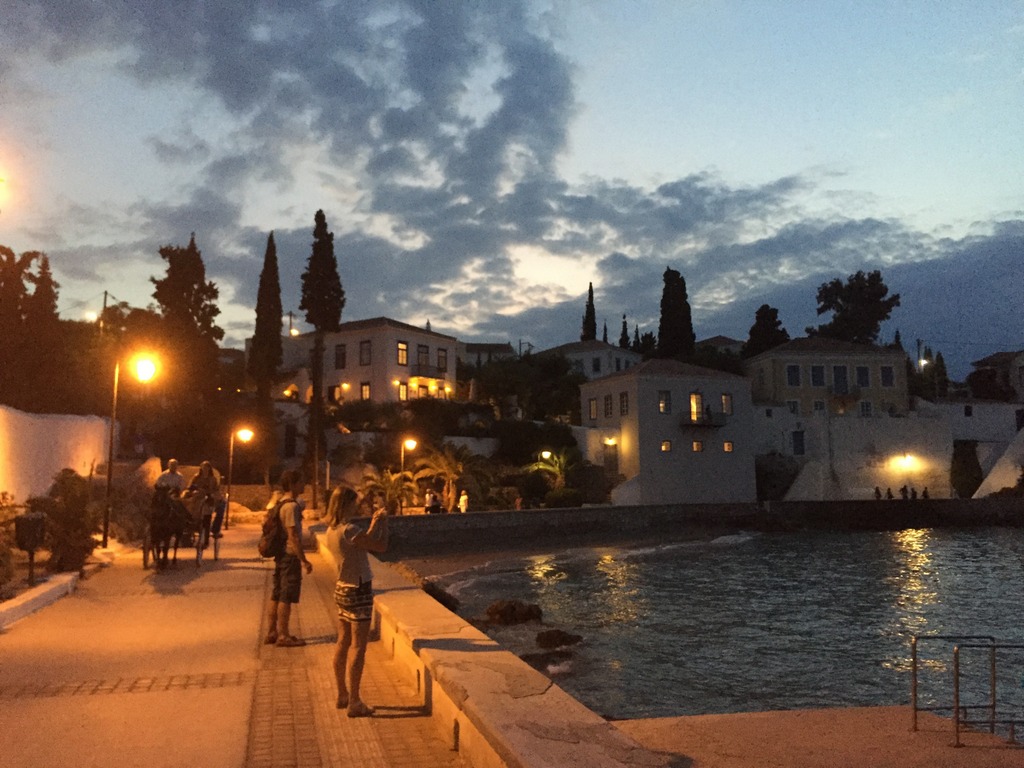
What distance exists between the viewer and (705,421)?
48.7 meters

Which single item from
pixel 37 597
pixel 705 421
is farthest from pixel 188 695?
pixel 705 421

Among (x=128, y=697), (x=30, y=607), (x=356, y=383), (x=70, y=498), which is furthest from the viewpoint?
(x=356, y=383)

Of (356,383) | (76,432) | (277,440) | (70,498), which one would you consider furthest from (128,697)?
(356,383)

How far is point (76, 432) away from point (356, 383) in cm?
3346

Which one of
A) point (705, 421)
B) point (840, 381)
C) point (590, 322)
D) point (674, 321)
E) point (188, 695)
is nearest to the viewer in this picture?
point (188, 695)

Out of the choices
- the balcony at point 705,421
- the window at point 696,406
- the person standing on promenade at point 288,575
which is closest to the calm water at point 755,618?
the person standing on promenade at point 288,575

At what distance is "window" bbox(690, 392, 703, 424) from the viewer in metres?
49.2

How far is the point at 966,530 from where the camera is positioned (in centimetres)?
4822

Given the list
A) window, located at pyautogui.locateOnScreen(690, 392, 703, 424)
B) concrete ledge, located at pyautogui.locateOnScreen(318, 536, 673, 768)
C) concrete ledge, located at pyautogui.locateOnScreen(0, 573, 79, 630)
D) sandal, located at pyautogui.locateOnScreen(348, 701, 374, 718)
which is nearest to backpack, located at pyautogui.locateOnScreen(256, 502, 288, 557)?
concrete ledge, located at pyautogui.locateOnScreen(318, 536, 673, 768)

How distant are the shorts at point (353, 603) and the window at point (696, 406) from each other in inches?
1753

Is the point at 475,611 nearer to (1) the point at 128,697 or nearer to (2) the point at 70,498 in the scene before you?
(2) the point at 70,498

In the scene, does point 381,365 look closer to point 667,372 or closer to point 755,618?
point 667,372

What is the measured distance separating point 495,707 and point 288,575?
4132 millimetres

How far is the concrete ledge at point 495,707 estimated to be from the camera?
4027mm
